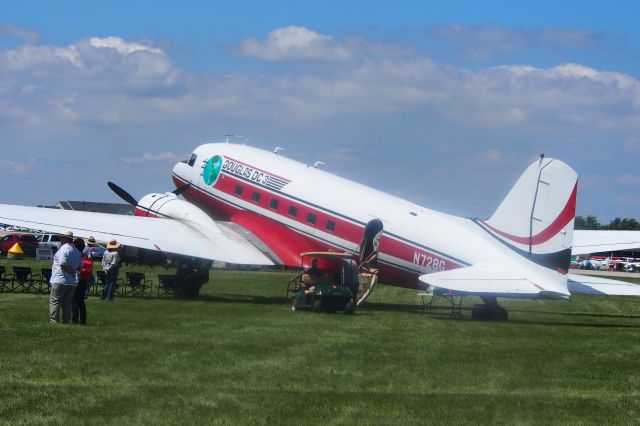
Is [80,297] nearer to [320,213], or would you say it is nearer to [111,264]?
[111,264]

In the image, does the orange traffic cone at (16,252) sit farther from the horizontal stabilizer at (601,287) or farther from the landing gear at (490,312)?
the horizontal stabilizer at (601,287)

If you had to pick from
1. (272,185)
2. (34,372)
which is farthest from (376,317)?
(34,372)

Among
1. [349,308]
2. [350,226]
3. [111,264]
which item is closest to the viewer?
[349,308]

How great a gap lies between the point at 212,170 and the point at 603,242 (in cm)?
1360

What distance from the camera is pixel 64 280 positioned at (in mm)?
22391

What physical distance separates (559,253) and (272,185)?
35.5 ft

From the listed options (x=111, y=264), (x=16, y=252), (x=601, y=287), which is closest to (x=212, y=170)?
(x=111, y=264)

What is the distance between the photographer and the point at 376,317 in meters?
28.3

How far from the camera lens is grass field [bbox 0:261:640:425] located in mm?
13258

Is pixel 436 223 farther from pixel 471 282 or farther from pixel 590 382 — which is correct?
pixel 590 382

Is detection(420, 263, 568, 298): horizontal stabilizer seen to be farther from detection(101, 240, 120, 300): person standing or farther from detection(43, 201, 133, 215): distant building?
detection(43, 201, 133, 215): distant building

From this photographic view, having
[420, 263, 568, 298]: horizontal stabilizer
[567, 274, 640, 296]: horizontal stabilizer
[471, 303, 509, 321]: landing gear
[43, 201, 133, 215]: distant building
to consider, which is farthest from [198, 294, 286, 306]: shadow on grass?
[43, 201, 133, 215]: distant building

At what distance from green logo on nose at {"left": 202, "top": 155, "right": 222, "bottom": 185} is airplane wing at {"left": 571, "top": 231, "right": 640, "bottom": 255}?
40.9ft

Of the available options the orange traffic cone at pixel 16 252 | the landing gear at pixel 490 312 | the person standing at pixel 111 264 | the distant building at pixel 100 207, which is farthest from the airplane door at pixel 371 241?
the distant building at pixel 100 207
